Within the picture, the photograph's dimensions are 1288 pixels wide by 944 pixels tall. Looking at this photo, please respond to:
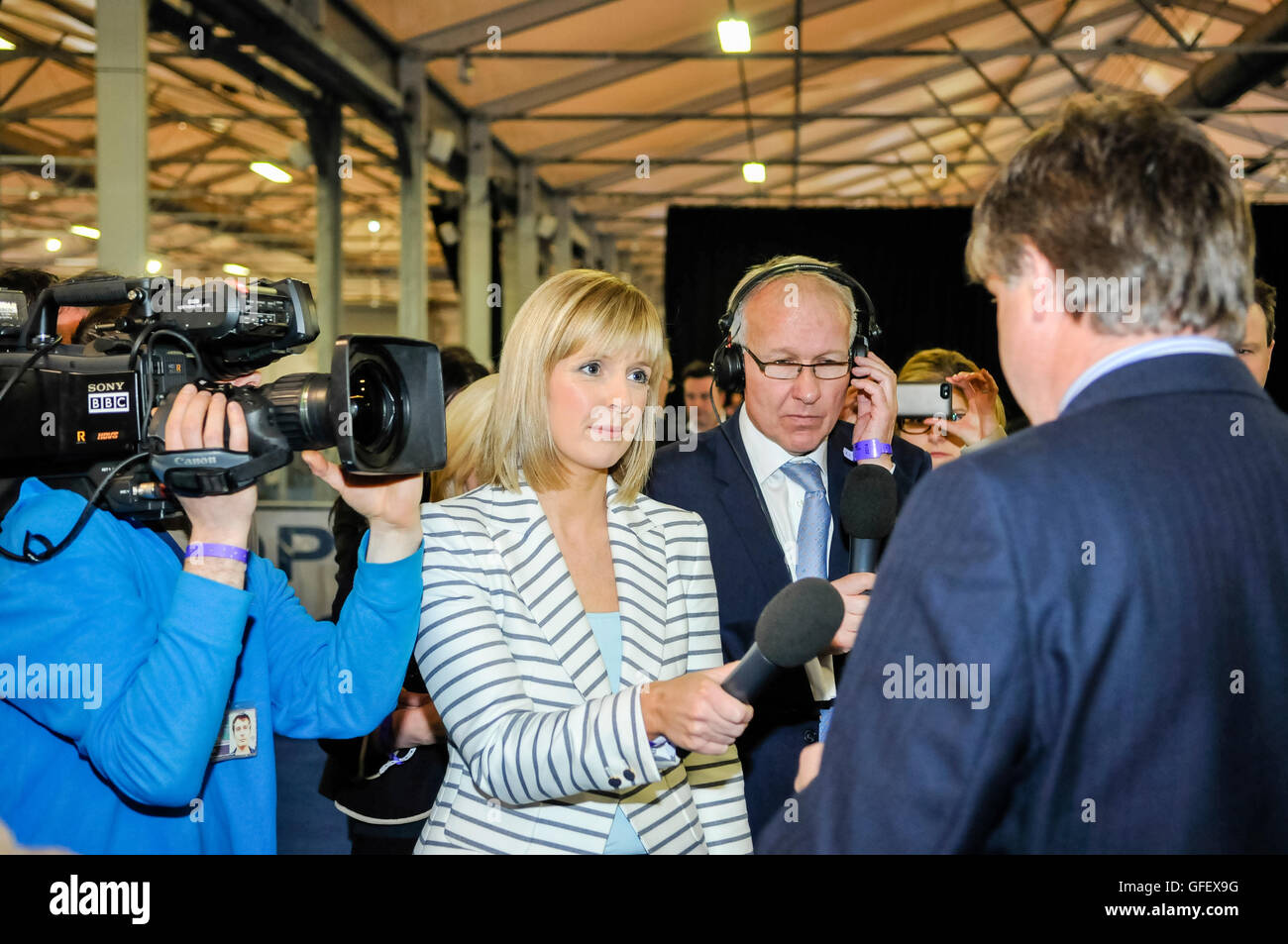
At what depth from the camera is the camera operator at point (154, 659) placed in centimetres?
112

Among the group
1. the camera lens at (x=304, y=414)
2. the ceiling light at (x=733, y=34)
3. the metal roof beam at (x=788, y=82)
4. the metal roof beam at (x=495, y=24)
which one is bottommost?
the camera lens at (x=304, y=414)

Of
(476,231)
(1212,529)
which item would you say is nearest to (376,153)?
(476,231)

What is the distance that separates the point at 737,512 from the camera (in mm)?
1898

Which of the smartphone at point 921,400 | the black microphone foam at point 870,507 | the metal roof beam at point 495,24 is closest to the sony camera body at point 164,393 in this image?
the black microphone foam at point 870,507

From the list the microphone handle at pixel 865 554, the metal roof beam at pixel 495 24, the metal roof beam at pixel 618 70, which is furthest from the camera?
the metal roof beam at pixel 618 70

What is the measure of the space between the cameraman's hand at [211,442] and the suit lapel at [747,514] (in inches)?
36.0

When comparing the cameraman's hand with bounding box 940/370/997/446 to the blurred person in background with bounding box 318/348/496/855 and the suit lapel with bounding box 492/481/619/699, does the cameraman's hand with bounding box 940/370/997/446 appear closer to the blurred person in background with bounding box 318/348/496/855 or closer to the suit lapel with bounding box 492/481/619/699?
the blurred person in background with bounding box 318/348/496/855

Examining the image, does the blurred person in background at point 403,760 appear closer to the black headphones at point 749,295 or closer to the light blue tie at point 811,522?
the black headphones at point 749,295

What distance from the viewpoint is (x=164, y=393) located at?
1161mm

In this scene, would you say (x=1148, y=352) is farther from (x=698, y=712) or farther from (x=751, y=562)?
(x=751, y=562)

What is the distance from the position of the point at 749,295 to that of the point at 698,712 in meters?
1.09

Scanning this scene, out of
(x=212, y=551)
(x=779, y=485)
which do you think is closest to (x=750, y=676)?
(x=212, y=551)

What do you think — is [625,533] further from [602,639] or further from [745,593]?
[745,593]

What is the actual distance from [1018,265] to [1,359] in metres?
1.02
